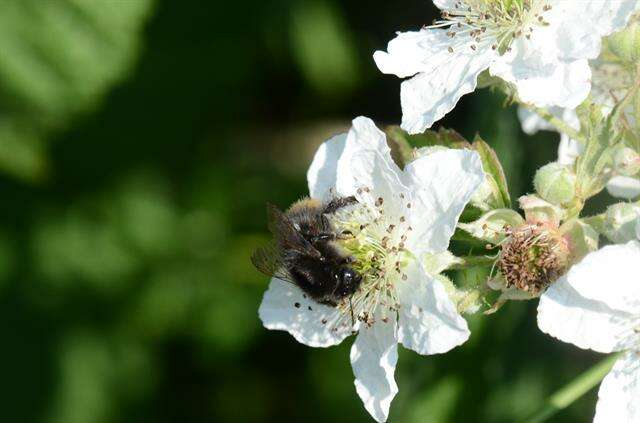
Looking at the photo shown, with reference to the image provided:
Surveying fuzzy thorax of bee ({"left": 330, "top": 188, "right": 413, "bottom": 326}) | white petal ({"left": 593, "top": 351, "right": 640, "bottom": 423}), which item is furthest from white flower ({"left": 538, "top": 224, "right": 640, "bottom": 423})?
fuzzy thorax of bee ({"left": 330, "top": 188, "right": 413, "bottom": 326})

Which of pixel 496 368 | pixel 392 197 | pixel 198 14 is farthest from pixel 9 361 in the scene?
pixel 392 197

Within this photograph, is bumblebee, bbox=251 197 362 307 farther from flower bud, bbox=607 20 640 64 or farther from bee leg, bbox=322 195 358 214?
flower bud, bbox=607 20 640 64

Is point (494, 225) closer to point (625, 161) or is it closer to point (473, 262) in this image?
point (473, 262)

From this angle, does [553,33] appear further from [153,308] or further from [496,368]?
[153,308]

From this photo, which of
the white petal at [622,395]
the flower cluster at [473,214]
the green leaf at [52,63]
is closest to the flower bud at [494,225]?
the flower cluster at [473,214]

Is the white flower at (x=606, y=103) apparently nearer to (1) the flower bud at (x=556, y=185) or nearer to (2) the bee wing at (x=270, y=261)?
(1) the flower bud at (x=556, y=185)

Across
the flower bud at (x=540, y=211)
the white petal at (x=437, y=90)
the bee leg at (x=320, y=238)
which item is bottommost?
the bee leg at (x=320, y=238)
